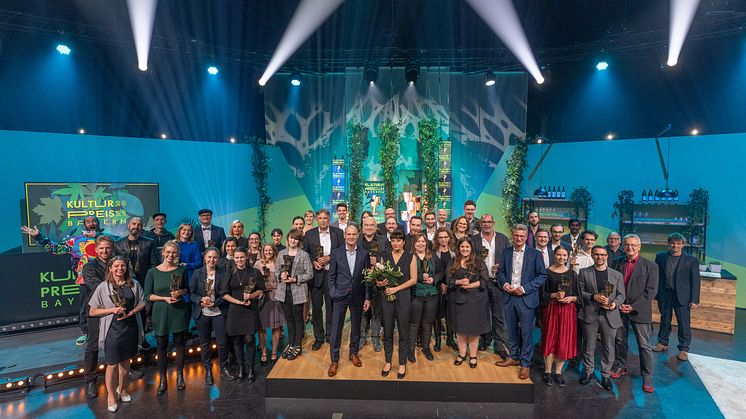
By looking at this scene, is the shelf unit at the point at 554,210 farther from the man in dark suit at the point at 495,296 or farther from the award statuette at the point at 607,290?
the award statuette at the point at 607,290

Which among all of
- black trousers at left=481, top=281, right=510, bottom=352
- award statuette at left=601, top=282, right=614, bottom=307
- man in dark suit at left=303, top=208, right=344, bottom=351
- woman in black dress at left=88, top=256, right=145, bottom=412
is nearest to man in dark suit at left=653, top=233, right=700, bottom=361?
award statuette at left=601, top=282, right=614, bottom=307

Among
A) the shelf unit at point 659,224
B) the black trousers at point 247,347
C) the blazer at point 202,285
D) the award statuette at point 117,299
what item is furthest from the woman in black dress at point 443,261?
the shelf unit at point 659,224

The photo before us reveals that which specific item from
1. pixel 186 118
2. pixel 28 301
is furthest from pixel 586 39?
pixel 28 301

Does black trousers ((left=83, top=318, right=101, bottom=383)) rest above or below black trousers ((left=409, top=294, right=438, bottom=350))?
below

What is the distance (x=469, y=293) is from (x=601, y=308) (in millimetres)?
1520

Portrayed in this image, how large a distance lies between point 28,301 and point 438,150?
30.2ft

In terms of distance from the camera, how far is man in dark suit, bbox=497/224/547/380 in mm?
3852

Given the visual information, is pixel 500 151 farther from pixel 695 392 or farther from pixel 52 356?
pixel 52 356

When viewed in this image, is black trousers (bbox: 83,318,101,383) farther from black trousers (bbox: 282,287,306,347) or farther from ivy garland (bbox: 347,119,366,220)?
ivy garland (bbox: 347,119,366,220)

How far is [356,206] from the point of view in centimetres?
964

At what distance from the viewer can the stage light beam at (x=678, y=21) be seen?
20.1 feet

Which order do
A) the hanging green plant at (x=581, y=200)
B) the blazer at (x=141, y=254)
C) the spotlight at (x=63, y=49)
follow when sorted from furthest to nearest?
the hanging green plant at (x=581, y=200)
the spotlight at (x=63, y=49)
the blazer at (x=141, y=254)

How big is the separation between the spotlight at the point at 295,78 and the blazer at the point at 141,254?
615 cm

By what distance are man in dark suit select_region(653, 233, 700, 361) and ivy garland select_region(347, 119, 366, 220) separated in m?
6.76
